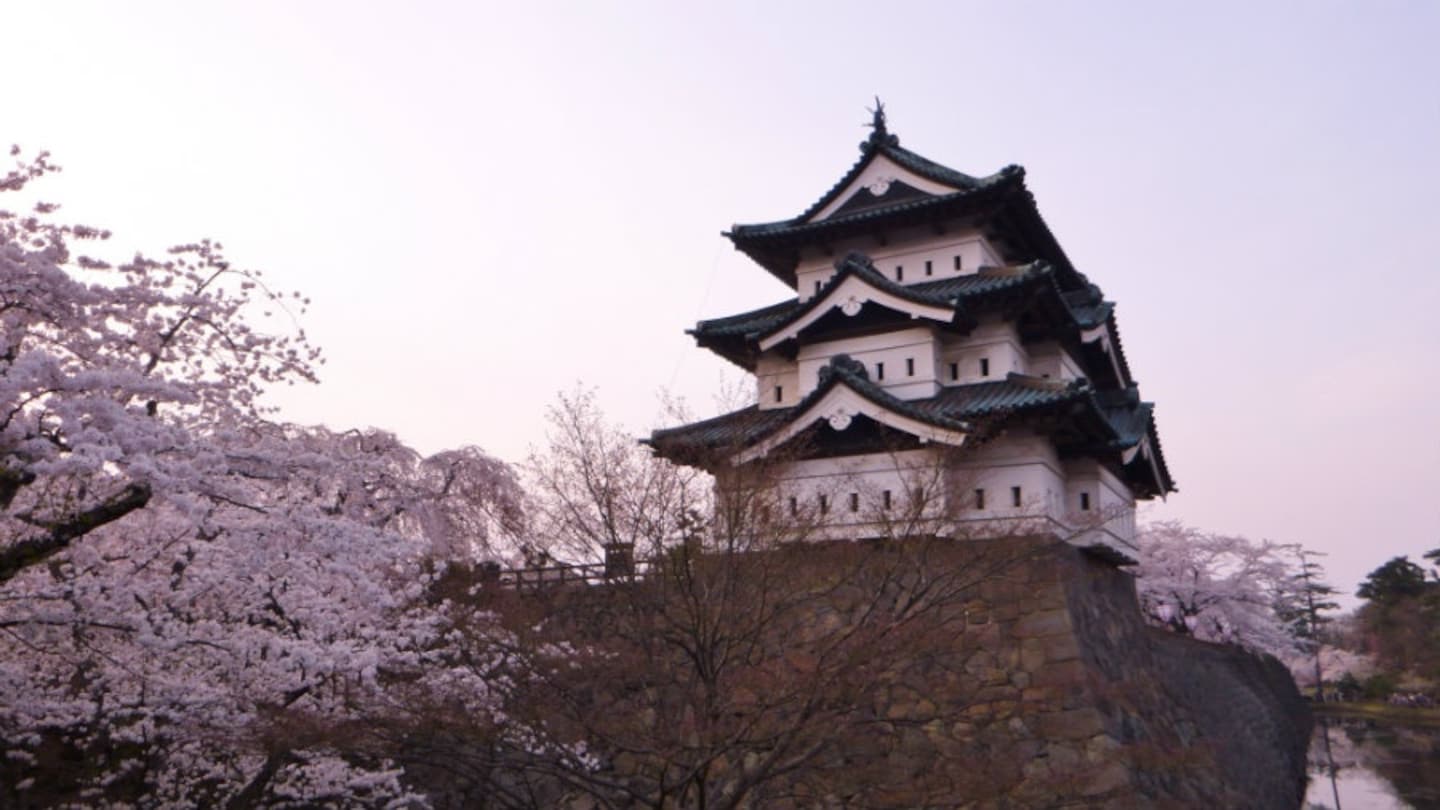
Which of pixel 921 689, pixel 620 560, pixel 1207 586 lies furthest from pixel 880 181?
pixel 1207 586

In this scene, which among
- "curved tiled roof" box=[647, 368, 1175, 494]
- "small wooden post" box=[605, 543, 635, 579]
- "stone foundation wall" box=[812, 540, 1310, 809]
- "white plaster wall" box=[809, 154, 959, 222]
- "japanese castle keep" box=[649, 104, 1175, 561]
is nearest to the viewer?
"small wooden post" box=[605, 543, 635, 579]

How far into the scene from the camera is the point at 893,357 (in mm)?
14633

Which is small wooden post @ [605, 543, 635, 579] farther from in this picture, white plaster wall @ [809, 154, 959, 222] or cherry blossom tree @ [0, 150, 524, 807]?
white plaster wall @ [809, 154, 959, 222]

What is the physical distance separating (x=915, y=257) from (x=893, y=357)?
236 cm

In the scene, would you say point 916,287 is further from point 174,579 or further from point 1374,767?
point 1374,767

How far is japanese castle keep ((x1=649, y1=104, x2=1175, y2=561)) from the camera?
42.5 feet

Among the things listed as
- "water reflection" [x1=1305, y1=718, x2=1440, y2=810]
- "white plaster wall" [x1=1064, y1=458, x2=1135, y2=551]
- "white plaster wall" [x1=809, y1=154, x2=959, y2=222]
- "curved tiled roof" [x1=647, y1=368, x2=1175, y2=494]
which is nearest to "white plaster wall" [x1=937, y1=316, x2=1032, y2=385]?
"curved tiled roof" [x1=647, y1=368, x2=1175, y2=494]

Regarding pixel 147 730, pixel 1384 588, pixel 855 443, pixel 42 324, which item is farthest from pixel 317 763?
pixel 1384 588

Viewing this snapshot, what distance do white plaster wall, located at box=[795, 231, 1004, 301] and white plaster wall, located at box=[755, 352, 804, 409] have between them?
1.20m

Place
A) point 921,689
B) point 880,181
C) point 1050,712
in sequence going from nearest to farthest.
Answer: point 921,689 → point 1050,712 → point 880,181

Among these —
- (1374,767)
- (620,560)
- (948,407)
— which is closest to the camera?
(620,560)

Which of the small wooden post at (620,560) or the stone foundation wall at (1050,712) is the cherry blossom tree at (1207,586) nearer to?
the stone foundation wall at (1050,712)

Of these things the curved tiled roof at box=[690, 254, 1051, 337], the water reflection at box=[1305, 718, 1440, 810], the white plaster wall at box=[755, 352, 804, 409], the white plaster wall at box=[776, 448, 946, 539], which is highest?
the curved tiled roof at box=[690, 254, 1051, 337]

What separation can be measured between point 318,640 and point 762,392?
28.5 feet
